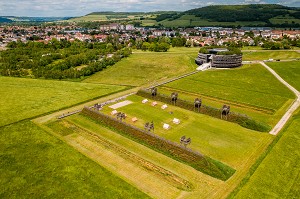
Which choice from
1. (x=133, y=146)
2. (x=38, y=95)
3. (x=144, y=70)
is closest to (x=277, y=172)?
(x=133, y=146)

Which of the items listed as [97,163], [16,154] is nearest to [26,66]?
[16,154]

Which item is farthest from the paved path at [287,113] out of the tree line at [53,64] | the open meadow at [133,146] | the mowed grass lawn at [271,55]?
the tree line at [53,64]

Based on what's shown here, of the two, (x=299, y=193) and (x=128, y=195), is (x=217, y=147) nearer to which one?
(x=299, y=193)

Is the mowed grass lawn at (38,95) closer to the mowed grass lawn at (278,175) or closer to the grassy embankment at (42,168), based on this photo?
the grassy embankment at (42,168)

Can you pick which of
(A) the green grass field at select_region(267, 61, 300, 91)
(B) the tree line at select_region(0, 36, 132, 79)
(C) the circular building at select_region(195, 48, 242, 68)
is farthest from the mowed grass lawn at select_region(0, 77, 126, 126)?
(A) the green grass field at select_region(267, 61, 300, 91)

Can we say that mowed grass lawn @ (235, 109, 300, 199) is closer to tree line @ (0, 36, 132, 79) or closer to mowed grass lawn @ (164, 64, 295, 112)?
mowed grass lawn @ (164, 64, 295, 112)

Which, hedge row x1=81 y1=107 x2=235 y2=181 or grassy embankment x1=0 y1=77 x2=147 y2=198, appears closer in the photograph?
grassy embankment x1=0 y1=77 x2=147 y2=198
